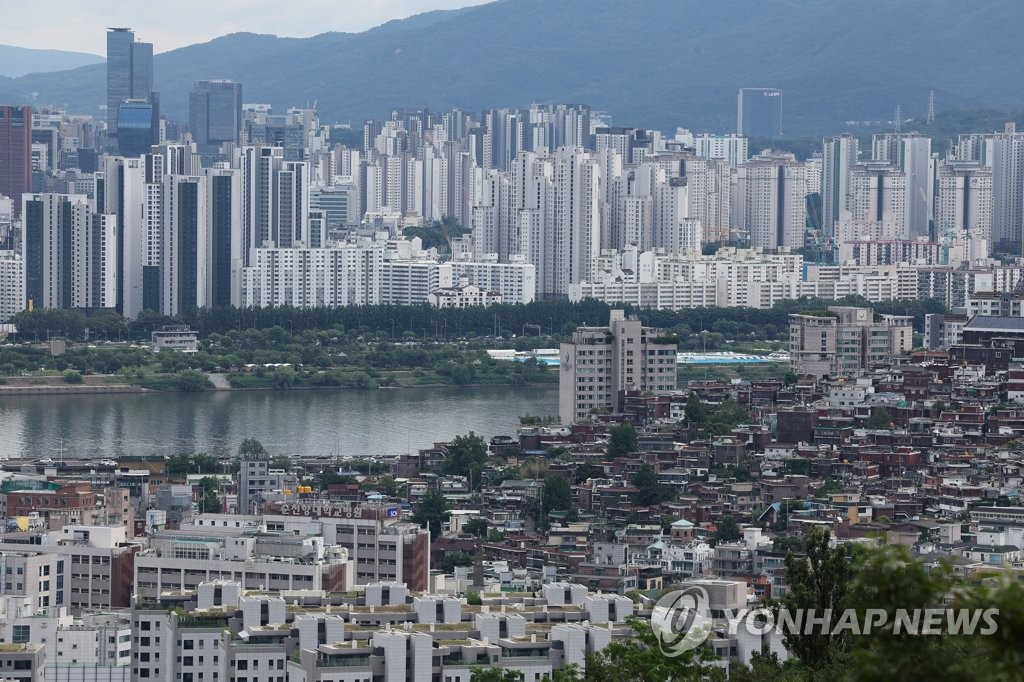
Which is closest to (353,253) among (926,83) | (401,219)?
(401,219)

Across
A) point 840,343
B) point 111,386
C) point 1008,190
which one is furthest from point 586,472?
point 1008,190

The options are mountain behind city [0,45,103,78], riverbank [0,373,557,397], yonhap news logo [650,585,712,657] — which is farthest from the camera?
mountain behind city [0,45,103,78]

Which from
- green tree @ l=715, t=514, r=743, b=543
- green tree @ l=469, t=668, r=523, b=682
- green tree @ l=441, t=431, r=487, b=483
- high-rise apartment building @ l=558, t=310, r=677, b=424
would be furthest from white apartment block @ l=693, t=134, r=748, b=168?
green tree @ l=469, t=668, r=523, b=682

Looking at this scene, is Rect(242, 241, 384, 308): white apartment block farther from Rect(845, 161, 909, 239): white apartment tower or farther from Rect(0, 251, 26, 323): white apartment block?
Rect(845, 161, 909, 239): white apartment tower

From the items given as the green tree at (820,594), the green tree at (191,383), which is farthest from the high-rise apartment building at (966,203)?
the green tree at (820,594)

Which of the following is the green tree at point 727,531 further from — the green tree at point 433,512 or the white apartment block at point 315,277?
the white apartment block at point 315,277

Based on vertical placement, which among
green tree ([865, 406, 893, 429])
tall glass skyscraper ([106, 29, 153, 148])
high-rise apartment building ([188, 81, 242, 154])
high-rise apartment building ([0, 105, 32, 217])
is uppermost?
tall glass skyscraper ([106, 29, 153, 148])

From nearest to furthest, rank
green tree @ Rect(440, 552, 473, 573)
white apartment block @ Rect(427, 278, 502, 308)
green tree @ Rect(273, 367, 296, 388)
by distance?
green tree @ Rect(440, 552, 473, 573) → green tree @ Rect(273, 367, 296, 388) → white apartment block @ Rect(427, 278, 502, 308)
